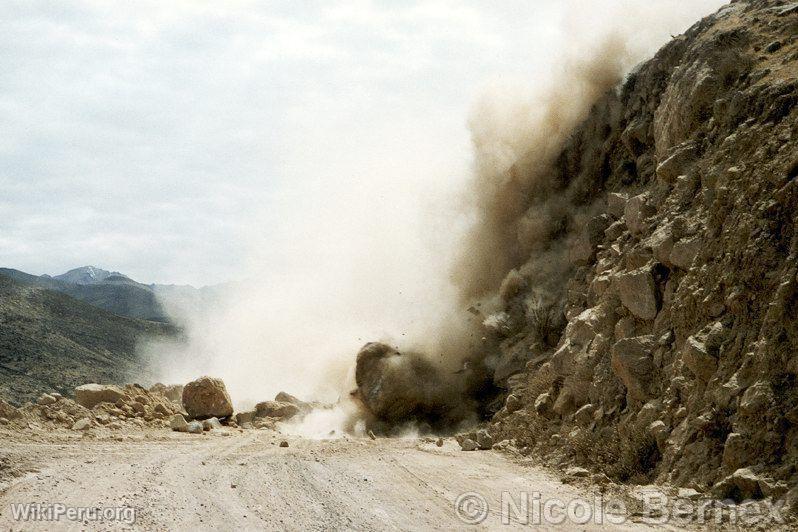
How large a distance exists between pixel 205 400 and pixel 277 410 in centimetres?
212

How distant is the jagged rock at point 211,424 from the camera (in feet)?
53.1

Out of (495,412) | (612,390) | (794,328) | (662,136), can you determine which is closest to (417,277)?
(495,412)

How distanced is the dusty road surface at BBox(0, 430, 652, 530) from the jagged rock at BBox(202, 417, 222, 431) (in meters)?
2.87

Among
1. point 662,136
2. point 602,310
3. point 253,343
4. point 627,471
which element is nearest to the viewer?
point 627,471

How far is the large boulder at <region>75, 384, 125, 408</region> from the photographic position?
1711cm

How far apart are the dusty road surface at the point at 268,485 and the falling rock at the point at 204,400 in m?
4.64

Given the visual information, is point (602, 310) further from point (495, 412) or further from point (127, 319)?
point (127, 319)

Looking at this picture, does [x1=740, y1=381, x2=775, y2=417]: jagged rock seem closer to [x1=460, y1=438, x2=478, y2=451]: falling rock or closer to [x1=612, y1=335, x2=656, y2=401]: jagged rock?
[x1=612, y1=335, x2=656, y2=401]: jagged rock

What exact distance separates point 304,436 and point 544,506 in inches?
348

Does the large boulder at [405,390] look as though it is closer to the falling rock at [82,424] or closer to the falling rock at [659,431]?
the falling rock at [82,424]

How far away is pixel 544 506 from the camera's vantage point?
8281 mm

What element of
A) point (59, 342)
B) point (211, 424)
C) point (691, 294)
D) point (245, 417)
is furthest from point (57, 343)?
point (691, 294)

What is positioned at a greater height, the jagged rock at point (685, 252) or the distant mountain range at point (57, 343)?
the distant mountain range at point (57, 343)

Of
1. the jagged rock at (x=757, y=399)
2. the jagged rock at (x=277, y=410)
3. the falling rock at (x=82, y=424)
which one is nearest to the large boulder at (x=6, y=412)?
the falling rock at (x=82, y=424)
